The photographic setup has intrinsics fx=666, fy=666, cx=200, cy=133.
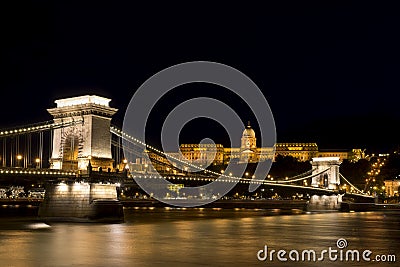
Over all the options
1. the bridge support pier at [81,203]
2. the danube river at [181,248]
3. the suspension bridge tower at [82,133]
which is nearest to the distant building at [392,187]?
the suspension bridge tower at [82,133]

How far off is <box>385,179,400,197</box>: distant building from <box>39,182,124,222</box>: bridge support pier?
89.1 meters

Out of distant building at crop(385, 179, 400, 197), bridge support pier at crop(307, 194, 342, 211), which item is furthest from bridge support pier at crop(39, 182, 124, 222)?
distant building at crop(385, 179, 400, 197)

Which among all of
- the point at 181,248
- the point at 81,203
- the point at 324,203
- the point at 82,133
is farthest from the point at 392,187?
the point at 181,248

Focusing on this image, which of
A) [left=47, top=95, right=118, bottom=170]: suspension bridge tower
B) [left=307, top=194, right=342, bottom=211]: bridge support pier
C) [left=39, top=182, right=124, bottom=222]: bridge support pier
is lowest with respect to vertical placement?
[left=307, top=194, right=342, bottom=211]: bridge support pier

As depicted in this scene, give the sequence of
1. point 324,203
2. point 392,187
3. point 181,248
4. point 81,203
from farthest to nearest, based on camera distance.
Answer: point 392,187 → point 324,203 → point 81,203 → point 181,248

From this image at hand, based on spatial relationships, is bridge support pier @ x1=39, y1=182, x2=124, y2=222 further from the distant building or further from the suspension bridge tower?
the distant building

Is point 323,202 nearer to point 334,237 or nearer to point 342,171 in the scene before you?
point 334,237

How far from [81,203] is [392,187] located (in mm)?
92932

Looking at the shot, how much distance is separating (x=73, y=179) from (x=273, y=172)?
10673cm

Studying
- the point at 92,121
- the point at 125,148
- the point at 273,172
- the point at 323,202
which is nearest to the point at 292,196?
the point at 273,172

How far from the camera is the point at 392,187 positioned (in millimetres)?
126125

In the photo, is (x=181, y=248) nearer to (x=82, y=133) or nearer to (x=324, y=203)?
(x=82, y=133)

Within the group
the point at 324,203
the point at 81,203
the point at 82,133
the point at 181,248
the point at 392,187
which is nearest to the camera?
the point at 181,248

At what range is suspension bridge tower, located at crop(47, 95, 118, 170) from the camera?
5041 cm
